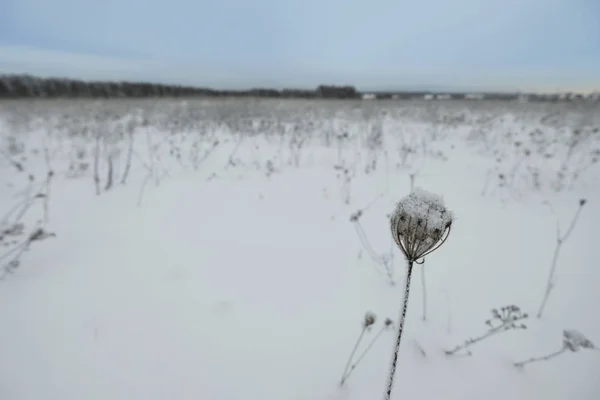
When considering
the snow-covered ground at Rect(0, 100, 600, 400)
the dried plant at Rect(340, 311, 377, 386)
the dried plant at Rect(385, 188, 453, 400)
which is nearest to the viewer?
the dried plant at Rect(385, 188, 453, 400)

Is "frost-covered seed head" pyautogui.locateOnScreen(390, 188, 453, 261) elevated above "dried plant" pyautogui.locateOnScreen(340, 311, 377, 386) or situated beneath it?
elevated above

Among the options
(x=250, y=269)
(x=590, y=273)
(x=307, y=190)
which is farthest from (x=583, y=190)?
(x=250, y=269)

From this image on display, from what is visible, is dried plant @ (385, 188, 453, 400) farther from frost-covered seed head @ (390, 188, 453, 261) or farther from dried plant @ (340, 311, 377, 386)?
dried plant @ (340, 311, 377, 386)

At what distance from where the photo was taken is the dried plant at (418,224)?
605 millimetres

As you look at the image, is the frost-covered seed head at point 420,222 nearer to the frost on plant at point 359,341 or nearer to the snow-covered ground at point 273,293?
the frost on plant at point 359,341

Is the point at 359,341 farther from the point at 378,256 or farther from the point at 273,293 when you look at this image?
the point at 378,256

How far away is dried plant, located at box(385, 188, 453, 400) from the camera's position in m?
0.60

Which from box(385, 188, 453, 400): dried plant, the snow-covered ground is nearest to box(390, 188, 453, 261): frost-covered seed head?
box(385, 188, 453, 400): dried plant

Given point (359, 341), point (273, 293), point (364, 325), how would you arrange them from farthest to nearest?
1. point (273, 293)
2. point (359, 341)
3. point (364, 325)

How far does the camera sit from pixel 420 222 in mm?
616

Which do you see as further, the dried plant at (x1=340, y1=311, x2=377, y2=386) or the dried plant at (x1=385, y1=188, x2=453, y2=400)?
the dried plant at (x1=340, y1=311, x2=377, y2=386)

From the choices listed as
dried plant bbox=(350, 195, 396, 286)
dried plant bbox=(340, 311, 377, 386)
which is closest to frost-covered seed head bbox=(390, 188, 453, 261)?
dried plant bbox=(340, 311, 377, 386)

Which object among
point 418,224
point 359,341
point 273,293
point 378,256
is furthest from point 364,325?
point 378,256

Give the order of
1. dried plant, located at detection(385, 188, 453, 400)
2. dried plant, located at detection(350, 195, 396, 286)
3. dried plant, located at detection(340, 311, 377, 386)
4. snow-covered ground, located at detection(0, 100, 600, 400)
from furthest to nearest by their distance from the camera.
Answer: dried plant, located at detection(350, 195, 396, 286)
snow-covered ground, located at detection(0, 100, 600, 400)
dried plant, located at detection(340, 311, 377, 386)
dried plant, located at detection(385, 188, 453, 400)
